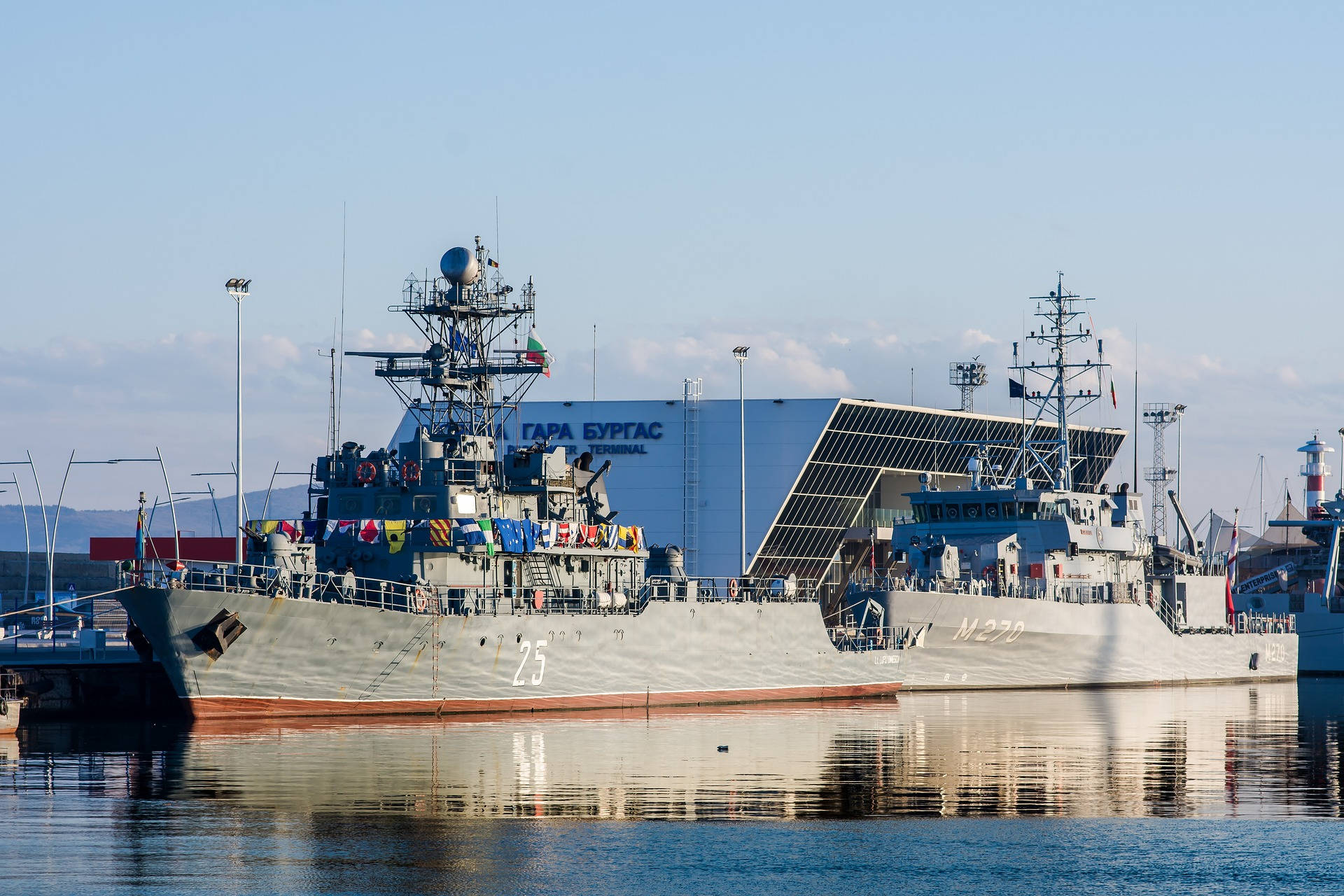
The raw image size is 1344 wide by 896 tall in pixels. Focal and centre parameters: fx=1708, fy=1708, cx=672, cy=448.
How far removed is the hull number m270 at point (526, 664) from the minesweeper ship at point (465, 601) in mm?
37

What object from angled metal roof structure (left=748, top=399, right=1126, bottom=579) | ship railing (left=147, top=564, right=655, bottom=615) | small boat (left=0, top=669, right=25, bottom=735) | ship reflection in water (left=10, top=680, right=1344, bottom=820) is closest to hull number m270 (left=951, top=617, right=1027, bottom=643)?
ship reflection in water (left=10, top=680, right=1344, bottom=820)

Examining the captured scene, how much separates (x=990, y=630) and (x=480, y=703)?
20.2 metres

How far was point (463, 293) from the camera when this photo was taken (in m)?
47.0

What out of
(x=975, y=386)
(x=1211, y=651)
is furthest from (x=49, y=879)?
(x=975, y=386)

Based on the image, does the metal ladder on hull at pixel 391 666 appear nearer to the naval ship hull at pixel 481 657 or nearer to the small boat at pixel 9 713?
the naval ship hull at pixel 481 657

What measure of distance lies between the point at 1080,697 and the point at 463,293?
2299 cm

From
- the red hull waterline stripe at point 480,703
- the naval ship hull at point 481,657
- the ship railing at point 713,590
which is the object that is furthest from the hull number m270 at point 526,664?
the ship railing at point 713,590

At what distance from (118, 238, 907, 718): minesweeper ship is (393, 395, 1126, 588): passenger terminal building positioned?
33765 mm

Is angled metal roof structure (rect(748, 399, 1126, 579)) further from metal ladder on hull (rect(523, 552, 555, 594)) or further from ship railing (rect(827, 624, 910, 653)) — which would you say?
metal ladder on hull (rect(523, 552, 555, 594))

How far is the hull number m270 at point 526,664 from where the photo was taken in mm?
41781

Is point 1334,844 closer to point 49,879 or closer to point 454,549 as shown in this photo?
point 49,879

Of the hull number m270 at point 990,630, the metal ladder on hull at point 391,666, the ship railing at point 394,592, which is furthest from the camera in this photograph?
the hull number m270 at point 990,630

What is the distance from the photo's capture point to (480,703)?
41.2 metres

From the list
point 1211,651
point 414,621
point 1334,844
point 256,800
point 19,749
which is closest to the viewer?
point 1334,844
